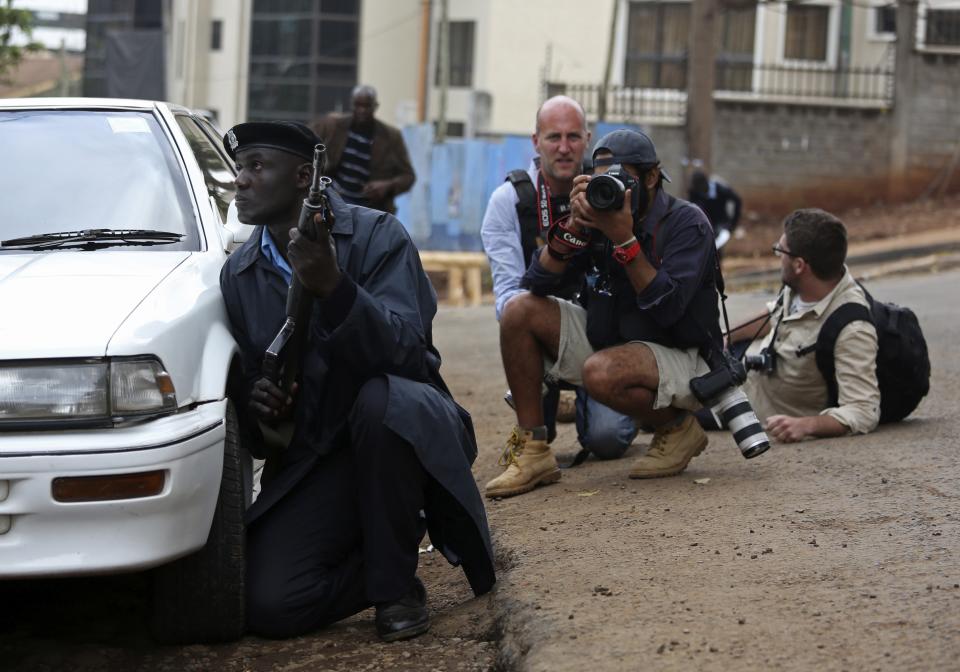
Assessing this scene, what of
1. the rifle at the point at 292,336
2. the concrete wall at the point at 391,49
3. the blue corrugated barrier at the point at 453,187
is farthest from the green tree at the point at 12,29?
the concrete wall at the point at 391,49

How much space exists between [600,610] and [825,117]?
21335mm

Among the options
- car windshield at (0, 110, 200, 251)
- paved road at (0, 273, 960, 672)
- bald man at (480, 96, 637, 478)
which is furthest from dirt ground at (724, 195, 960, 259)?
car windshield at (0, 110, 200, 251)

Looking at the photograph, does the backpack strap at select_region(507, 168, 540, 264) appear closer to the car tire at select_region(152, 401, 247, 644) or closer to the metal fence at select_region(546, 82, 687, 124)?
the car tire at select_region(152, 401, 247, 644)

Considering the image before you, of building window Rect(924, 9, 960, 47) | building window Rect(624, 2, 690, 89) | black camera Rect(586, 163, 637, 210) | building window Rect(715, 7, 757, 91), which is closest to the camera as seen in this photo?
black camera Rect(586, 163, 637, 210)

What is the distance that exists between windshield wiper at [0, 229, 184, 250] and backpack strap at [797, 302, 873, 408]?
279cm

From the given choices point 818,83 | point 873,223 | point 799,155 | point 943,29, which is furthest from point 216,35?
point 873,223

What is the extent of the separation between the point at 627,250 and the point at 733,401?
2.39 ft

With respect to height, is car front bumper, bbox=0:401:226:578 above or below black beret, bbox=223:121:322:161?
below

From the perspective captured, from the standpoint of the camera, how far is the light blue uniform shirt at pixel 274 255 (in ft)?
13.2

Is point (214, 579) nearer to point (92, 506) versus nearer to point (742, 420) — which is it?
point (92, 506)

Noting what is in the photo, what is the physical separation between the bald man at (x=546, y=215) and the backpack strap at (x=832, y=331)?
33.0 inches

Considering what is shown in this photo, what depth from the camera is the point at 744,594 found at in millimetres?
3658

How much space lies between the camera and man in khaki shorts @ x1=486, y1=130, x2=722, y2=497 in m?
4.85

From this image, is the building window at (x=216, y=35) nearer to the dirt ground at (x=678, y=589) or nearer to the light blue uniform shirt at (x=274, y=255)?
the dirt ground at (x=678, y=589)
